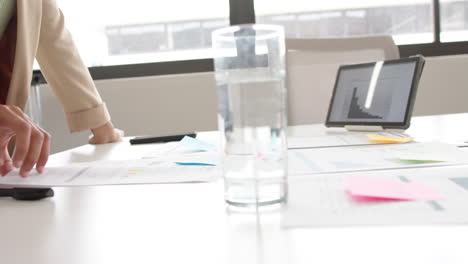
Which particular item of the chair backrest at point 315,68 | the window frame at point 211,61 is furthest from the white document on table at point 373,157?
the window frame at point 211,61

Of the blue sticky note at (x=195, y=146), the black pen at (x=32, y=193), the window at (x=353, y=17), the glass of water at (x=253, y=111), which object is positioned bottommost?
the blue sticky note at (x=195, y=146)

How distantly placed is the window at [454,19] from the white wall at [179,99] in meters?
0.28

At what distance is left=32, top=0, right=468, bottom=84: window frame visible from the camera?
2865 millimetres

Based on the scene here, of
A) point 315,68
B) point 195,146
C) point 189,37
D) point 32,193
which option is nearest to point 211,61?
point 189,37

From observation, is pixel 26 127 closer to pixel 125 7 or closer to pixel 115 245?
pixel 115 245

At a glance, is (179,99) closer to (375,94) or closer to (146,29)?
(146,29)

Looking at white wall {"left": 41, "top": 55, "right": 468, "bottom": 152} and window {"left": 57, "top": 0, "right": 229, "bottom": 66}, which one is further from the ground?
window {"left": 57, "top": 0, "right": 229, "bottom": 66}

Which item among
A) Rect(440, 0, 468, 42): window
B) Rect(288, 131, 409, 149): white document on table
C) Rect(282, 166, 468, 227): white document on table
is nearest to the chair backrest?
Rect(288, 131, 409, 149): white document on table

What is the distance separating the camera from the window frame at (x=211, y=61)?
287cm

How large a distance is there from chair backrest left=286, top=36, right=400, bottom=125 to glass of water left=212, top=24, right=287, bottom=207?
1494 millimetres

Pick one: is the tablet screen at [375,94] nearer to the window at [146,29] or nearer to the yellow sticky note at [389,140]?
the yellow sticky note at [389,140]

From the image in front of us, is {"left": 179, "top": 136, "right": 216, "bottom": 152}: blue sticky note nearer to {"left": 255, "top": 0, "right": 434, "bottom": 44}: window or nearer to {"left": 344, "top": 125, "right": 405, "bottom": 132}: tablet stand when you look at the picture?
{"left": 344, "top": 125, "right": 405, "bottom": 132}: tablet stand

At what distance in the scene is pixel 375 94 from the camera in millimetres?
1324

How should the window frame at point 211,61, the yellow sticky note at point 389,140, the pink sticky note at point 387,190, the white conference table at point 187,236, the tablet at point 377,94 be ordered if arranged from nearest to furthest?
the white conference table at point 187,236
the pink sticky note at point 387,190
the yellow sticky note at point 389,140
the tablet at point 377,94
the window frame at point 211,61
